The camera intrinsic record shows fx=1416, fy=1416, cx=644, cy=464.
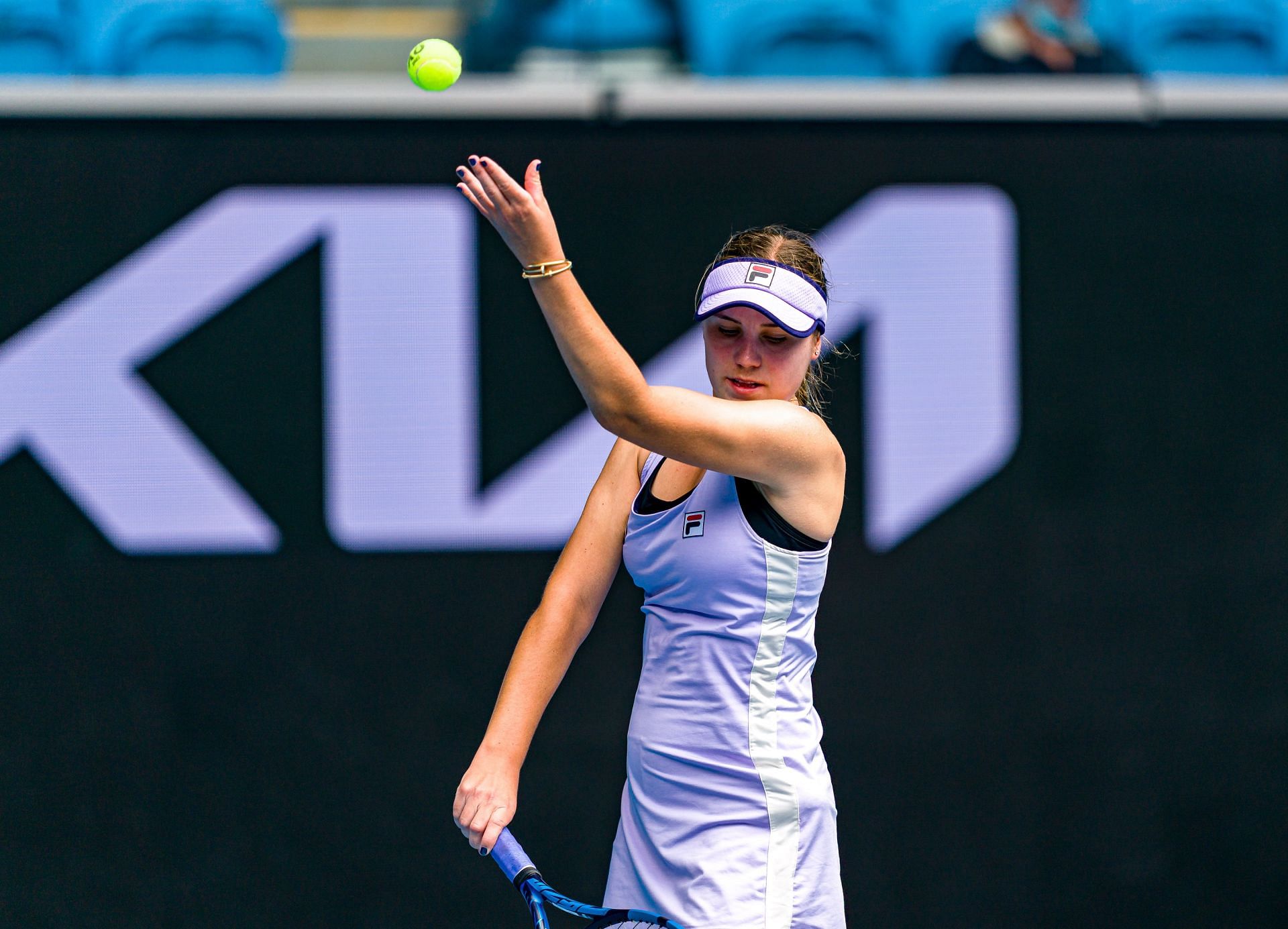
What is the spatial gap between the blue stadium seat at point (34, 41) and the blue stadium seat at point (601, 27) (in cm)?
118

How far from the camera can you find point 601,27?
3.72 metres

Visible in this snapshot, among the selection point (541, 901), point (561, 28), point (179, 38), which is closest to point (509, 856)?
point (541, 901)

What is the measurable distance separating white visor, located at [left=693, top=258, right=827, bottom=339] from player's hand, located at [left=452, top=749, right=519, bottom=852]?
2.46ft

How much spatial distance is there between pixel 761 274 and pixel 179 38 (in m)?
2.18

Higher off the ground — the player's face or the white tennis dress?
the player's face

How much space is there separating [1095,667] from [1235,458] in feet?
2.19

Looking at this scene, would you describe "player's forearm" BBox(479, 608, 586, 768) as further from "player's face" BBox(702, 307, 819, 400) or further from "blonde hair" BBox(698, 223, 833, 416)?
"blonde hair" BBox(698, 223, 833, 416)

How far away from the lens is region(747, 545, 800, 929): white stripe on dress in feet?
6.81

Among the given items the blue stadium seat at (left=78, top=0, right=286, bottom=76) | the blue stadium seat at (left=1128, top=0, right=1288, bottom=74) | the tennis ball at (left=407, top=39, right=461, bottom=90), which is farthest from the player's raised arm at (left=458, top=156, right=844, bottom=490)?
the blue stadium seat at (left=1128, top=0, right=1288, bottom=74)

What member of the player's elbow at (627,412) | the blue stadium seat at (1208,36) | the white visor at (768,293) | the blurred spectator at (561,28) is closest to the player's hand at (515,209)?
the player's elbow at (627,412)

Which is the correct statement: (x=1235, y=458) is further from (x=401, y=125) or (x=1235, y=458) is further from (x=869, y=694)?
(x=401, y=125)

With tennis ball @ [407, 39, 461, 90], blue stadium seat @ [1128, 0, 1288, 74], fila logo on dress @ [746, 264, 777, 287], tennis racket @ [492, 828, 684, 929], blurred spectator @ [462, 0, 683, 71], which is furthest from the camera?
blue stadium seat @ [1128, 0, 1288, 74]

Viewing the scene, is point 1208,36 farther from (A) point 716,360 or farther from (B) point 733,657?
(B) point 733,657

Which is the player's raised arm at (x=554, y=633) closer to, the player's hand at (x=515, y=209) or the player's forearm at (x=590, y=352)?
the player's forearm at (x=590, y=352)
